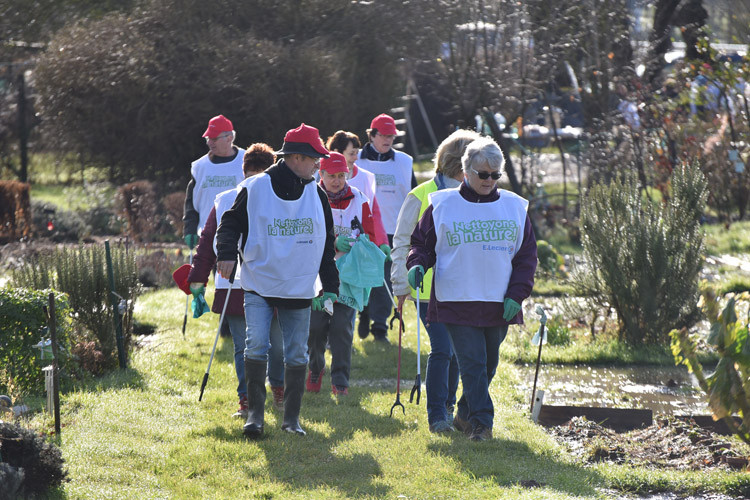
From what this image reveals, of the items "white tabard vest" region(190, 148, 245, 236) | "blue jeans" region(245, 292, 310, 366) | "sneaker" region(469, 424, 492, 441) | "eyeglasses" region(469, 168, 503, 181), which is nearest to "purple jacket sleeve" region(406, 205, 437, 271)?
"eyeglasses" region(469, 168, 503, 181)

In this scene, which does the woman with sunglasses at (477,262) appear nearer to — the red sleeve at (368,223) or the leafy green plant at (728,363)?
the leafy green plant at (728,363)

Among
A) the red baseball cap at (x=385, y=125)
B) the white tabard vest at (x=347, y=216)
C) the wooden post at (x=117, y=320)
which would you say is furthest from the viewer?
the red baseball cap at (x=385, y=125)

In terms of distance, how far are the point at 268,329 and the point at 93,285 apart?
2.41m

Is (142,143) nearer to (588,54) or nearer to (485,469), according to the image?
(588,54)

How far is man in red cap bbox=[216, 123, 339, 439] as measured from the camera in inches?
241

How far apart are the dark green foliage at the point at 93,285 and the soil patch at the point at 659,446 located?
11.5ft

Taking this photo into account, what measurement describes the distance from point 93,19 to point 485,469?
1440 centimetres

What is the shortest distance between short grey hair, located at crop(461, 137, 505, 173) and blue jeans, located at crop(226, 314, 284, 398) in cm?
181

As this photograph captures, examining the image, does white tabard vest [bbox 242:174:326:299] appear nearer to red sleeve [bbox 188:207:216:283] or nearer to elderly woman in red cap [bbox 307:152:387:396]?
red sleeve [bbox 188:207:216:283]

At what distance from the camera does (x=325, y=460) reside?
5.94 metres

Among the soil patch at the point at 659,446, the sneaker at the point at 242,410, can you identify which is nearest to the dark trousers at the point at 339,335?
the sneaker at the point at 242,410

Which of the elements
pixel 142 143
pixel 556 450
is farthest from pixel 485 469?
pixel 142 143

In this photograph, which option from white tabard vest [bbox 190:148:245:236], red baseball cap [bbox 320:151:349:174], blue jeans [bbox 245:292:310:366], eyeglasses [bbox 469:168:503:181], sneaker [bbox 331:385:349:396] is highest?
eyeglasses [bbox 469:168:503:181]

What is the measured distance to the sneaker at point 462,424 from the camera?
21.1 ft
